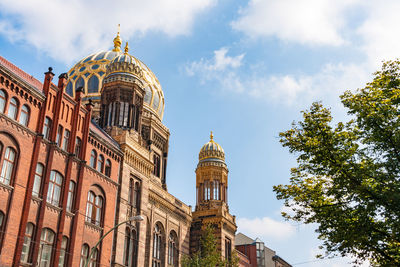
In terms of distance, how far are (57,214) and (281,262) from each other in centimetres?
5552

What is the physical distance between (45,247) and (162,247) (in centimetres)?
1777

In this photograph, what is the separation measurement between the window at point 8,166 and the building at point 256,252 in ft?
153

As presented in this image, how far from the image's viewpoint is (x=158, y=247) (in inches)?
1636

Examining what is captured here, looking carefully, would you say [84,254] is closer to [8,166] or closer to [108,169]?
[108,169]

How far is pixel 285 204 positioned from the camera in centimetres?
2238

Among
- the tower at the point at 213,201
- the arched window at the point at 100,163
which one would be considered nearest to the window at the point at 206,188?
the tower at the point at 213,201

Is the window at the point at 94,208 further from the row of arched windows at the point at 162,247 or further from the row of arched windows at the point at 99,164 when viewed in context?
the row of arched windows at the point at 162,247

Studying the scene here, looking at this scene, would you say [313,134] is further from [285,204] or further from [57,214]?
[57,214]

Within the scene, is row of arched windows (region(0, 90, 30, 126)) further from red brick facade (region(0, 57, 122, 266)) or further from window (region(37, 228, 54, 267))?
window (region(37, 228, 54, 267))

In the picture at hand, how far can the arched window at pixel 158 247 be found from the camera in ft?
133

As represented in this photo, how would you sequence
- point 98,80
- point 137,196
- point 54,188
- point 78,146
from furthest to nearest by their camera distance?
point 98,80
point 137,196
point 78,146
point 54,188

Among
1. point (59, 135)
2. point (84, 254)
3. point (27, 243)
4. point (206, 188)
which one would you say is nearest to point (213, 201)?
point (206, 188)

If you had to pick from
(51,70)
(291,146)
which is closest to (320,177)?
(291,146)

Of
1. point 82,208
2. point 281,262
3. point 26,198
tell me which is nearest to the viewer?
point 26,198
